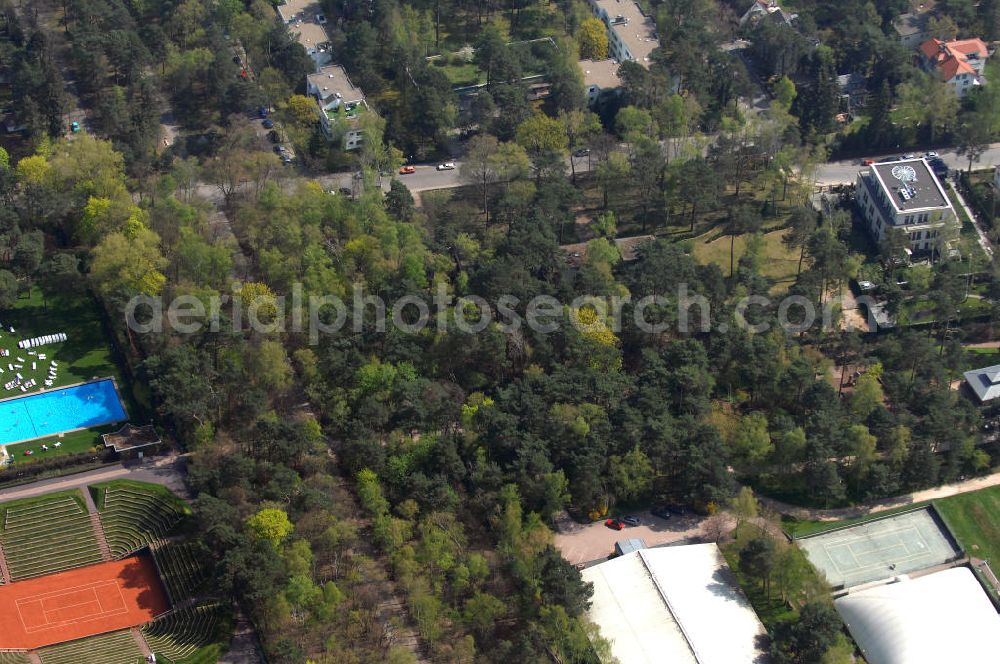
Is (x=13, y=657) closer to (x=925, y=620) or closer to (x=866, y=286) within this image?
(x=925, y=620)

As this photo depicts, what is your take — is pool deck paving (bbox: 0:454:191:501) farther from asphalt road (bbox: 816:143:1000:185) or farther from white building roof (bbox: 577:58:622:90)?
asphalt road (bbox: 816:143:1000:185)

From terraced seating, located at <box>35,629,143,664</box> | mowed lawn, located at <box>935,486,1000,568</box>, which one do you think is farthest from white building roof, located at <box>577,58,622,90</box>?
terraced seating, located at <box>35,629,143,664</box>

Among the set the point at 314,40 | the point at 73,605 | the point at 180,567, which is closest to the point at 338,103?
the point at 314,40

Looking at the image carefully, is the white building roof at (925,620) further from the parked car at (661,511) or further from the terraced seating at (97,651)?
the terraced seating at (97,651)

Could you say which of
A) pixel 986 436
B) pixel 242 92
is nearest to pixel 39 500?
pixel 242 92

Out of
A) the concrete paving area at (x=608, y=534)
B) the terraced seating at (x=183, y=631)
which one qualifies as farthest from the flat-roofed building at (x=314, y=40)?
the terraced seating at (x=183, y=631)
